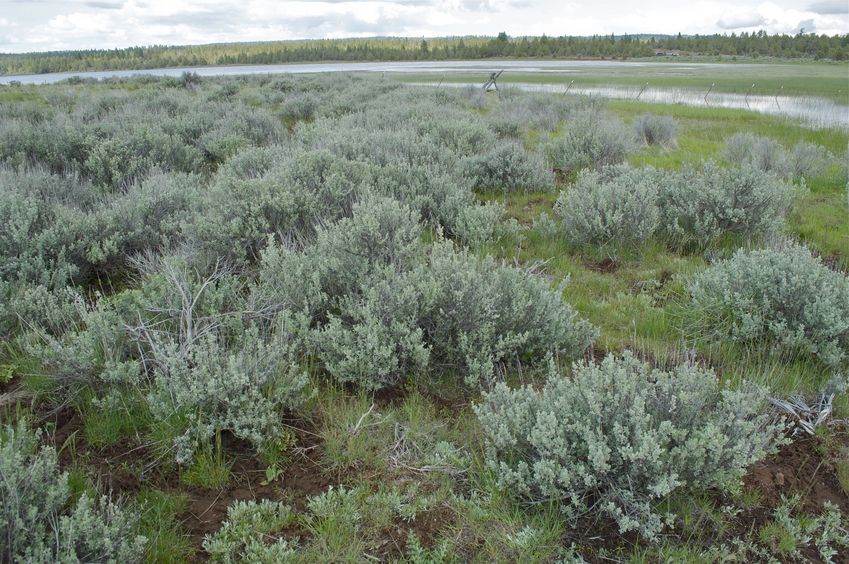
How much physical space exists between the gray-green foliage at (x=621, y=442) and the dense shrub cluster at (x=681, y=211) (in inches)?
129

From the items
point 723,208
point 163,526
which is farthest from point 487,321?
point 723,208

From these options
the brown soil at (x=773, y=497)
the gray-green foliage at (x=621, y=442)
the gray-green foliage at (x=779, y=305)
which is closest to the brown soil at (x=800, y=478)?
the brown soil at (x=773, y=497)

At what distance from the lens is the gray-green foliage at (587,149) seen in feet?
31.2

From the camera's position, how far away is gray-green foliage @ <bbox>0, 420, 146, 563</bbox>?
6.57 feet

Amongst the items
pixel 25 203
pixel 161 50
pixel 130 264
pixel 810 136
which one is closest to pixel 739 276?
pixel 130 264

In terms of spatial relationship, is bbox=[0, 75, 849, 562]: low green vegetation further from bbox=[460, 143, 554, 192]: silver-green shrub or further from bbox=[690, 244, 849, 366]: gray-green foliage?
bbox=[460, 143, 554, 192]: silver-green shrub

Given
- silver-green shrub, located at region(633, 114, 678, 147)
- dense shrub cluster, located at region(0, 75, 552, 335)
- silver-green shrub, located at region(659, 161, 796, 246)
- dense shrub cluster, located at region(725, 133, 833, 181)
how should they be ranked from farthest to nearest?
1. silver-green shrub, located at region(633, 114, 678, 147)
2. dense shrub cluster, located at region(725, 133, 833, 181)
3. silver-green shrub, located at region(659, 161, 796, 246)
4. dense shrub cluster, located at region(0, 75, 552, 335)

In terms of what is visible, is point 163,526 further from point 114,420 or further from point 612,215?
point 612,215

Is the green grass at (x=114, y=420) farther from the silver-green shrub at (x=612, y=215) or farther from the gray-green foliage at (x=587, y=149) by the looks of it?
the gray-green foliage at (x=587, y=149)

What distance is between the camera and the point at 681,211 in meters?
6.27

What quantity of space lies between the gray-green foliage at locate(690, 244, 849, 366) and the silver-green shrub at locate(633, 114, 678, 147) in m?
8.96

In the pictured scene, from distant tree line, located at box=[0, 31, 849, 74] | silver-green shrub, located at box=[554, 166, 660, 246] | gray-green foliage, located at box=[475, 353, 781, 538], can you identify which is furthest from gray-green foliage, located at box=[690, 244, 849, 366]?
distant tree line, located at box=[0, 31, 849, 74]

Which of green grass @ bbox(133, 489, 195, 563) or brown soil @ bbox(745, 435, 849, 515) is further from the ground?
green grass @ bbox(133, 489, 195, 563)

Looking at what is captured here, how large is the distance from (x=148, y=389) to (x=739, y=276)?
427 centimetres
